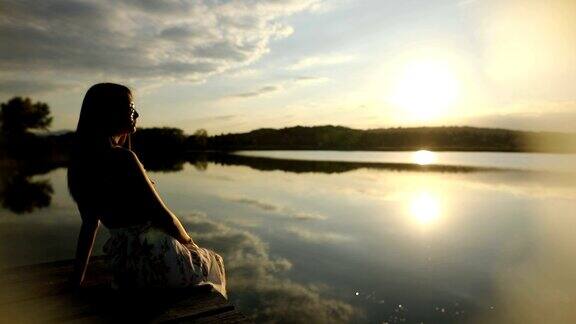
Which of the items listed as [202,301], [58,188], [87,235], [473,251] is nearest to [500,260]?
[473,251]

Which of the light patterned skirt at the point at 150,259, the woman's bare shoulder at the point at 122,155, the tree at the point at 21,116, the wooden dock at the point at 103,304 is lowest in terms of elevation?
the wooden dock at the point at 103,304

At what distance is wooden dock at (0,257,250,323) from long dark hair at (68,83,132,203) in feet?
4.15

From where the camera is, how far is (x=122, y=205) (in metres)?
3.53

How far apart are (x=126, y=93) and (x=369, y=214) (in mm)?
16290

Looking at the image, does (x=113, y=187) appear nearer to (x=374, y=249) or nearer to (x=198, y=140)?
(x=374, y=249)

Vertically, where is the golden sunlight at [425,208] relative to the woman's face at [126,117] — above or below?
below

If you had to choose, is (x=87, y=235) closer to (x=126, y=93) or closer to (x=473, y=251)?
(x=126, y=93)

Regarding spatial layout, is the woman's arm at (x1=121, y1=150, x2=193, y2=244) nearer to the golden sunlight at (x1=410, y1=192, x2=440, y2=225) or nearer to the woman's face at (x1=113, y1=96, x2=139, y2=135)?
the woman's face at (x1=113, y1=96, x2=139, y2=135)

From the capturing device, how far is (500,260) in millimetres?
11578

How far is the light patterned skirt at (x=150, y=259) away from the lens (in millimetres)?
3662

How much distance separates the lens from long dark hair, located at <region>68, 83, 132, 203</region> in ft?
11.2

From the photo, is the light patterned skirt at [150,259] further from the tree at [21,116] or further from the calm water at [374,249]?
the tree at [21,116]

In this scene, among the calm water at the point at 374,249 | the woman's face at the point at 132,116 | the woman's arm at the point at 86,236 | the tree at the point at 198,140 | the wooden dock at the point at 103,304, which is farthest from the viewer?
the tree at the point at 198,140

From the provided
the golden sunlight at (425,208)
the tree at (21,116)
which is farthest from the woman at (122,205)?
the tree at (21,116)
